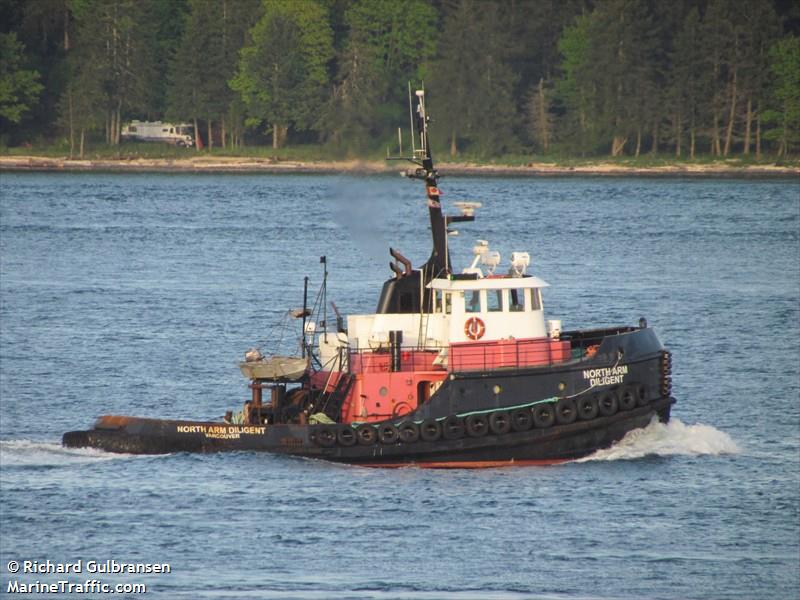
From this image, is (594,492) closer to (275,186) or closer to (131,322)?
(131,322)

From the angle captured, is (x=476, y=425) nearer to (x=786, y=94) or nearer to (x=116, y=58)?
(x=786, y=94)

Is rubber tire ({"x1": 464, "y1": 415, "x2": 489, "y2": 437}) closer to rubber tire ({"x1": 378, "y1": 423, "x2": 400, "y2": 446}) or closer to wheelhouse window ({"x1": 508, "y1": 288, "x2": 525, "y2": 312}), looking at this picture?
rubber tire ({"x1": 378, "y1": 423, "x2": 400, "y2": 446})

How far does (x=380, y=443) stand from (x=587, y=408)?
11.7 ft

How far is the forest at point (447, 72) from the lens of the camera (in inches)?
4688

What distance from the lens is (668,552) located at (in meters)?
26.4

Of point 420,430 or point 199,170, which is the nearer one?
point 420,430

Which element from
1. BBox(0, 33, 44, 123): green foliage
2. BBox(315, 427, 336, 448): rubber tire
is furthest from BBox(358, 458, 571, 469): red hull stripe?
BBox(0, 33, 44, 123): green foliage

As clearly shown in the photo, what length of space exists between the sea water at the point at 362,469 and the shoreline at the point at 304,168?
162 ft

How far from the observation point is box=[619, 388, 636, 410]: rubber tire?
101ft

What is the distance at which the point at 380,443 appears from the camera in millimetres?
30266

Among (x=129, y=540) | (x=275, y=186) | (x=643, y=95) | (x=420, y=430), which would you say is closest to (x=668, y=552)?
(x=420, y=430)

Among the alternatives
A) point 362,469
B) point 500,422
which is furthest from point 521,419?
point 362,469

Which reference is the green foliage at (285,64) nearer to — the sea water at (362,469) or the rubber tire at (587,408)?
the sea water at (362,469)

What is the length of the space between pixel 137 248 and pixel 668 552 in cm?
4445
